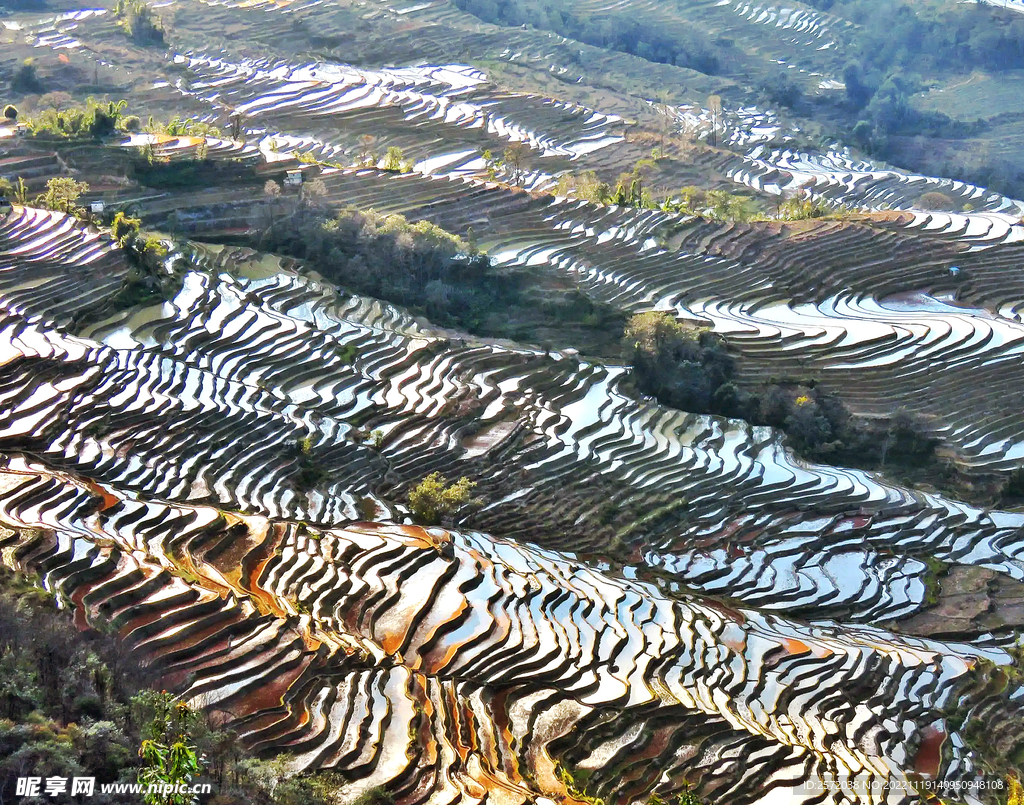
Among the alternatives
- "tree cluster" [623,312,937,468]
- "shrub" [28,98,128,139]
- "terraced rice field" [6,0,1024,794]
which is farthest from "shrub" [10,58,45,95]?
"tree cluster" [623,312,937,468]

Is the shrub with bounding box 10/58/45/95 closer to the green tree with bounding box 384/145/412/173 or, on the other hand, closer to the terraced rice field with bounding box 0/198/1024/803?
the green tree with bounding box 384/145/412/173

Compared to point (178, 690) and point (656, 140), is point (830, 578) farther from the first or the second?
→ point (656, 140)

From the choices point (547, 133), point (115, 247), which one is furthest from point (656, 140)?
point (115, 247)

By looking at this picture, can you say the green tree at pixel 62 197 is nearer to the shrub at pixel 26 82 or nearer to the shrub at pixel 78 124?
the shrub at pixel 78 124

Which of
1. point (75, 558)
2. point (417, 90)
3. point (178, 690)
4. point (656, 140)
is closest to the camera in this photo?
point (178, 690)

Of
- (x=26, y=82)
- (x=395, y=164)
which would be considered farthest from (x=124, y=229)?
(x=26, y=82)

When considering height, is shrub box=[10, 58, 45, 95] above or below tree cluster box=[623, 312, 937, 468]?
above

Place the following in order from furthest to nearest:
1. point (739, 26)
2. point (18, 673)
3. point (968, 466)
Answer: point (739, 26) → point (968, 466) → point (18, 673)
